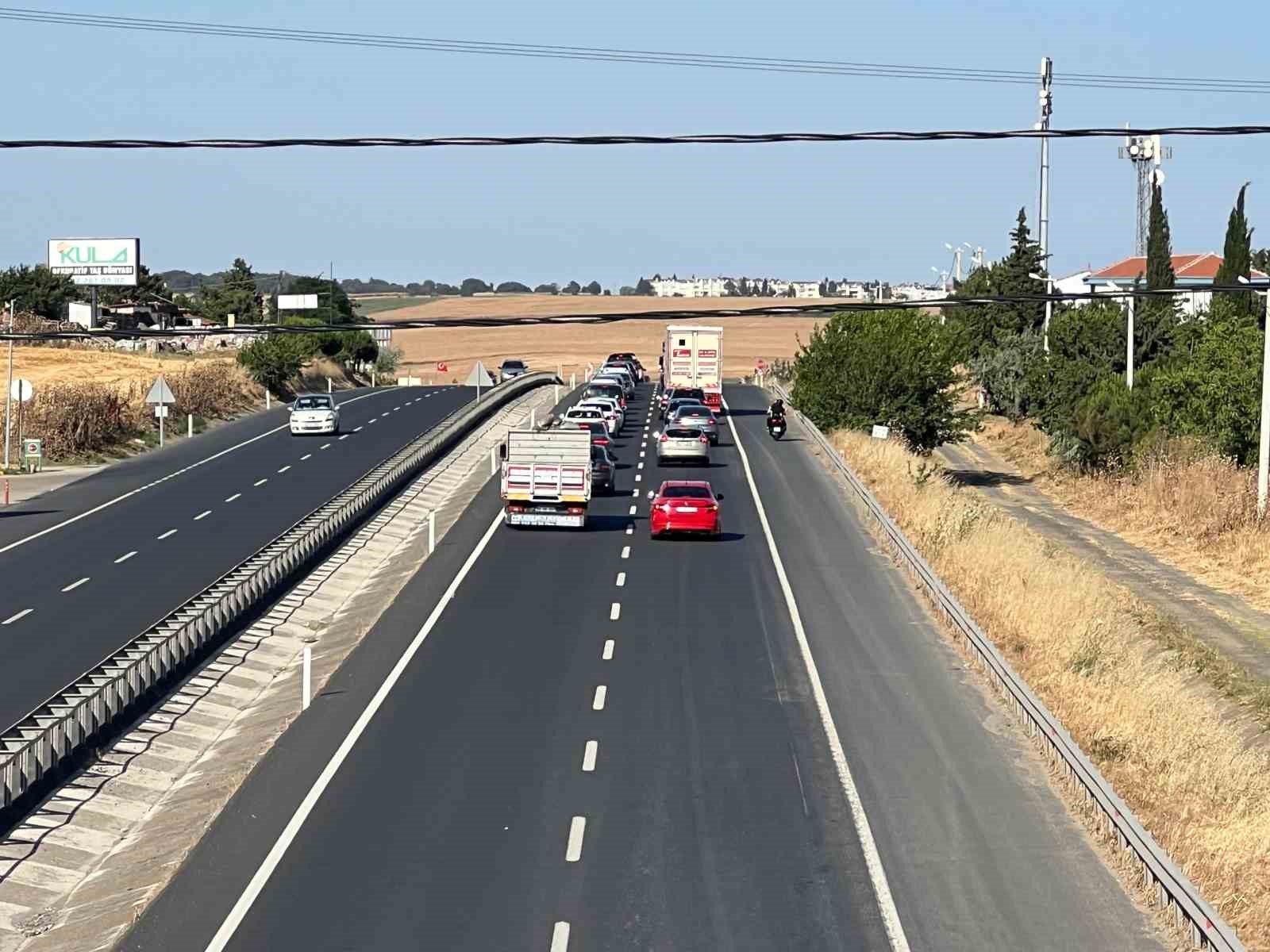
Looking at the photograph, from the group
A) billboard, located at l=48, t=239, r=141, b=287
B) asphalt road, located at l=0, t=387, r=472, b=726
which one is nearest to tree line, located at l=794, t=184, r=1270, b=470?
asphalt road, located at l=0, t=387, r=472, b=726

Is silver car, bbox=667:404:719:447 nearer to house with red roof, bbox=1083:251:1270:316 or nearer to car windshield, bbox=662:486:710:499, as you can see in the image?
car windshield, bbox=662:486:710:499

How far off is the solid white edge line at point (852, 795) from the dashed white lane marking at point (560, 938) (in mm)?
2886

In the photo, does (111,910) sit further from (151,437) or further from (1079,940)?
(151,437)

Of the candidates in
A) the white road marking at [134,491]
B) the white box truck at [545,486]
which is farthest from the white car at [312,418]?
the white box truck at [545,486]

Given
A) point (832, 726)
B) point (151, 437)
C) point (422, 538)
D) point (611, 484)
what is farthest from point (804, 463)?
point (832, 726)

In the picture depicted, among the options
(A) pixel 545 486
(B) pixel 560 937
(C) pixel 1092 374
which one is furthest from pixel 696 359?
(B) pixel 560 937

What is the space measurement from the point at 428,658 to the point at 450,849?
11075 mm

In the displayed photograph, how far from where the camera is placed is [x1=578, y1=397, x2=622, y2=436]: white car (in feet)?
239

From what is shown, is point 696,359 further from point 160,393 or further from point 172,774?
point 172,774

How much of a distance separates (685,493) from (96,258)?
7949cm

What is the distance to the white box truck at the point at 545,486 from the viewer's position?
4544cm

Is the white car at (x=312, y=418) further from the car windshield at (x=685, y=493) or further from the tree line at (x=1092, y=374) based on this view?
the car windshield at (x=685, y=493)

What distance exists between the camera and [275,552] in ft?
125

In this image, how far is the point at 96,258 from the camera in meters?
115
